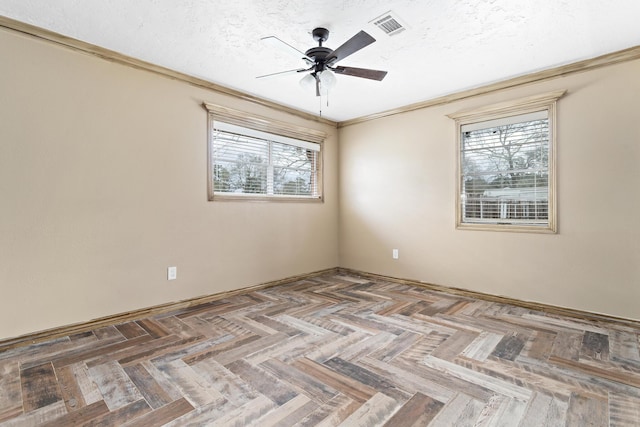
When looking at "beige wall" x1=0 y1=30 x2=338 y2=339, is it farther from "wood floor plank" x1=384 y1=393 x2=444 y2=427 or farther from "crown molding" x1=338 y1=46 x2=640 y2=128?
"wood floor plank" x1=384 y1=393 x2=444 y2=427

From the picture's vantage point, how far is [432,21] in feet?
Result: 7.88

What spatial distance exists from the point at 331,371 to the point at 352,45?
218 centimetres

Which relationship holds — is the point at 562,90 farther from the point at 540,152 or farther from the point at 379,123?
the point at 379,123

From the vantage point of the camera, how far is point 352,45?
89.6 inches

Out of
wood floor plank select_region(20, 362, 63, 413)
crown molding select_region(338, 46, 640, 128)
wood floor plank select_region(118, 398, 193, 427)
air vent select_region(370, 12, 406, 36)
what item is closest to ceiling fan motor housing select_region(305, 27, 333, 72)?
air vent select_region(370, 12, 406, 36)

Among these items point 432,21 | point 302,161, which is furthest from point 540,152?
point 302,161

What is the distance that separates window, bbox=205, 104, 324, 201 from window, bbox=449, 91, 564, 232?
1986 millimetres

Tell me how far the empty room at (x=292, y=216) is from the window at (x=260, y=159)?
0.03 metres

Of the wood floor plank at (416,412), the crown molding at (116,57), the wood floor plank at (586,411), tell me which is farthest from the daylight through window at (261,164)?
the wood floor plank at (586,411)

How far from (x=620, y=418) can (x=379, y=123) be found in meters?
3.81

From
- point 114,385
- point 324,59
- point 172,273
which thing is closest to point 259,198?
point 172,273

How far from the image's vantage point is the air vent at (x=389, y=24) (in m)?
2.34

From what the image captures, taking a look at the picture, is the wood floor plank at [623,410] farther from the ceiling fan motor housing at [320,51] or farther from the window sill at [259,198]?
the window sill at [259,198]

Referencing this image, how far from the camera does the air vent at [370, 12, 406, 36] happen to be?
2337 mm
